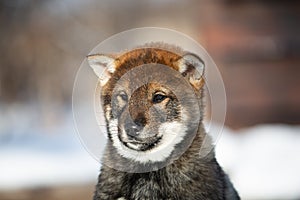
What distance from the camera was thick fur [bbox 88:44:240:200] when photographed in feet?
2.16

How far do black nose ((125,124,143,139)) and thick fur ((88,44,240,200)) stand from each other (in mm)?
35

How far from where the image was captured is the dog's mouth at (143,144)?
610 millimetres

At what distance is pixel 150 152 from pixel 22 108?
2.43 metres

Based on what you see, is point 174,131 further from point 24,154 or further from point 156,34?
point 24,154

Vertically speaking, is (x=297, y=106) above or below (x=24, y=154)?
above

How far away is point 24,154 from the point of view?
1343mm

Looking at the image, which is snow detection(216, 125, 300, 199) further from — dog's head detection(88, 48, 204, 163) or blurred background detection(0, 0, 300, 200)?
blurred background detection(0, 0, 300, 200)

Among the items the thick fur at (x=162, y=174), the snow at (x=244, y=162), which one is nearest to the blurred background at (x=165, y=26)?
the snow at (x=244, y=162)

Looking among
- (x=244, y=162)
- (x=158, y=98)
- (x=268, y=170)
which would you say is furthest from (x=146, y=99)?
(x=244, y=162)

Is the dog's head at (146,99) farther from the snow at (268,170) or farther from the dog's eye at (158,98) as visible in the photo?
the snow at (268,170)

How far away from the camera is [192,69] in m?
0.65

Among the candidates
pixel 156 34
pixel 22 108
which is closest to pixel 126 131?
pixel 156 34

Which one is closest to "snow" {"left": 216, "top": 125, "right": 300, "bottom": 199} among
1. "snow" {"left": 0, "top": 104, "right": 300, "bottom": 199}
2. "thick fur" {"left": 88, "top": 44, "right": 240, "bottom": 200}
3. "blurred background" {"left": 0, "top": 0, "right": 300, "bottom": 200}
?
"snow" {"left": 0, "top": 104, "right": 300, "bottom": 199}

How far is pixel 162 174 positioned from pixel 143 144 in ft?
0.26
